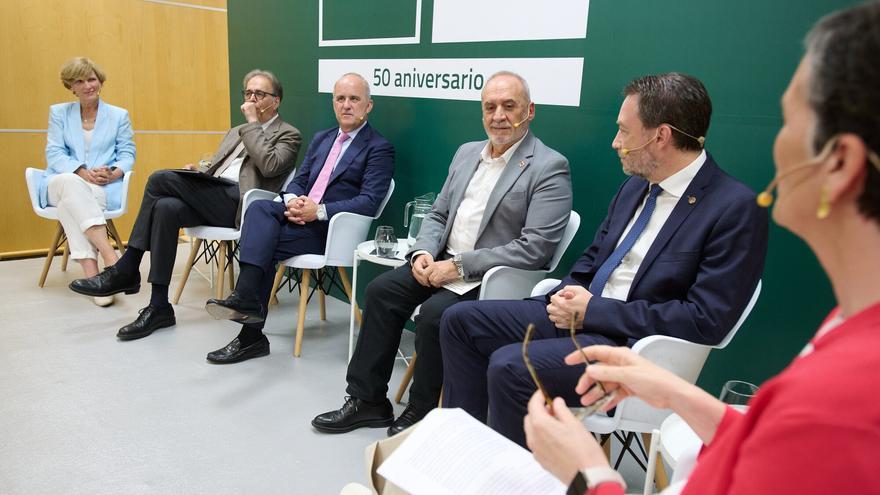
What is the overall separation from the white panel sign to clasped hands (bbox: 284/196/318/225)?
1138 millimetres

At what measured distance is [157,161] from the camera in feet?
19.6

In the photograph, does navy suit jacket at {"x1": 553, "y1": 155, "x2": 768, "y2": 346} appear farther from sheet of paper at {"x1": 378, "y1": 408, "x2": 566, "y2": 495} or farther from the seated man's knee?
sheet of paper at {"x1": 378, "y1": 408, "x2": 566, "y2": 495}

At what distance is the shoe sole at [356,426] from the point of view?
2.69 meters

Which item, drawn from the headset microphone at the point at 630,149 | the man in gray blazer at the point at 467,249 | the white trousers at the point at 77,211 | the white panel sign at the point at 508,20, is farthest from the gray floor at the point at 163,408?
the white panel sign at the point at 508,20

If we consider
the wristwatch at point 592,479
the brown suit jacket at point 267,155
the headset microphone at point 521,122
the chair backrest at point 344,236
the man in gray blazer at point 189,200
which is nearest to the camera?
the wristwatch at point 592,479

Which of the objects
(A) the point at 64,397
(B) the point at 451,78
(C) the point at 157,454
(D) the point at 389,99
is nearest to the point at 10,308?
(A) the point at 64,397

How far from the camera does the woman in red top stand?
59cm

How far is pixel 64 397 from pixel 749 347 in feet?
9.55

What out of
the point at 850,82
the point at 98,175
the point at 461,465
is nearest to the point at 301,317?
the point at 98,175

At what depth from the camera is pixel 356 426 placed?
274 cm

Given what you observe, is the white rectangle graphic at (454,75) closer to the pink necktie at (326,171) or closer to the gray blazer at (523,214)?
the gray blazer at (523,214)

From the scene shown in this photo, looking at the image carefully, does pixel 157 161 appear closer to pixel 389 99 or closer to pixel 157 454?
pixel 389 99

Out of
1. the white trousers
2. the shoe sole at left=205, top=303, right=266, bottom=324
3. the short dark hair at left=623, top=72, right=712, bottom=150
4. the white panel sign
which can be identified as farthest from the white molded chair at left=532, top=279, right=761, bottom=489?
the white trousers

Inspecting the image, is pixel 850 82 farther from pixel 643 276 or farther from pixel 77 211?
pixel 77 211
